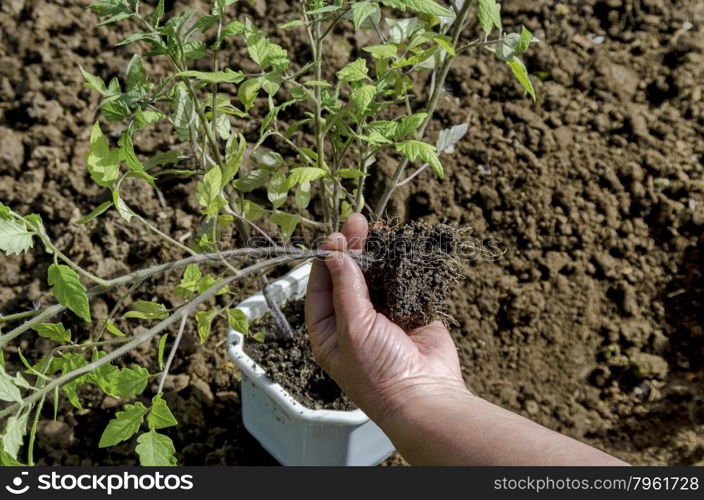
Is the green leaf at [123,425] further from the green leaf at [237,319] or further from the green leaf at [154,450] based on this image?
the green leaf at [237,319]

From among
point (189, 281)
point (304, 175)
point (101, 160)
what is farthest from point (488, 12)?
point (189, 281)

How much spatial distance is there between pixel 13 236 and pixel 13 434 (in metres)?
0.28

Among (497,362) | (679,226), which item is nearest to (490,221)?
(497,362)

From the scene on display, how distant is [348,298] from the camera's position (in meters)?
1.36

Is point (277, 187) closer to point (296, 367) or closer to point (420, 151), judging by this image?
point (420, 151)

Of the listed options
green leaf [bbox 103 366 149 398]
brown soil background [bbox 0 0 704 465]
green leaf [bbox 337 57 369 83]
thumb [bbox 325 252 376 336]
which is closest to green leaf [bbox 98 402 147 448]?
green leaf [bbox 103 366 149 398]

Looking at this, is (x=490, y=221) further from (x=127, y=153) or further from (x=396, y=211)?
(x=127, y=153)

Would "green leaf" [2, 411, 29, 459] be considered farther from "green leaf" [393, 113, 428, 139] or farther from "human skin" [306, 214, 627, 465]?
"green leaf" [393, 113, 428, 139]

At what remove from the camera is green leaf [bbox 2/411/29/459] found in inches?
33.8

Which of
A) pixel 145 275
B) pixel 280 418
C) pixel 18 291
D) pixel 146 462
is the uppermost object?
pixel 145 275

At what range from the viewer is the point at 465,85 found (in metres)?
2.31

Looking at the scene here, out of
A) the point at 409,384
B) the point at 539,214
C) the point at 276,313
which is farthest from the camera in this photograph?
the point at 539,214

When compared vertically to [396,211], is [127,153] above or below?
above

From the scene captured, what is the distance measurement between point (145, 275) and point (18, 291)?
1.13 m
